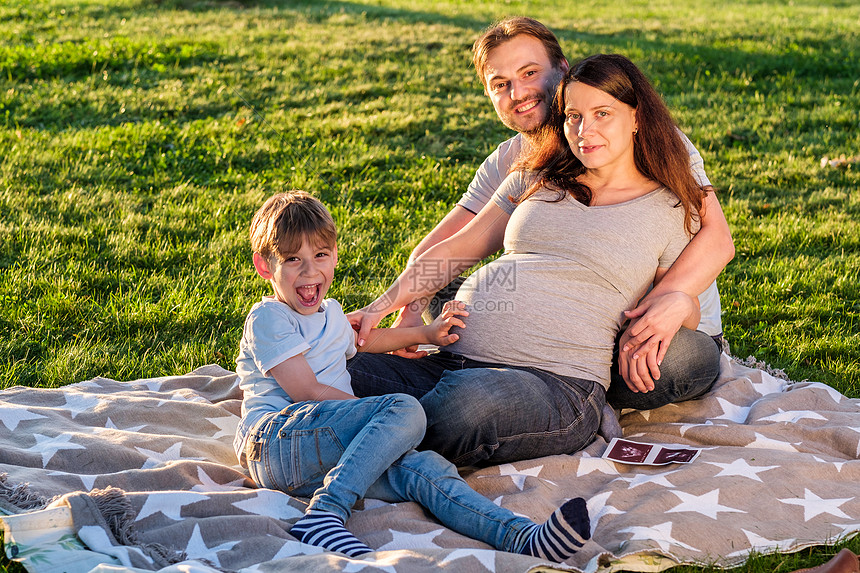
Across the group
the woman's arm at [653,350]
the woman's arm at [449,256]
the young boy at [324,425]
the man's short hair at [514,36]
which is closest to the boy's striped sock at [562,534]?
the young boy at [324,425]

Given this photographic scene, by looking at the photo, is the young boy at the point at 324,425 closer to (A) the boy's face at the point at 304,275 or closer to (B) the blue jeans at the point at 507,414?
(A) the boy's face at the point at 304,275

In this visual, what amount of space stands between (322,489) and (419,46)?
28.1 ft

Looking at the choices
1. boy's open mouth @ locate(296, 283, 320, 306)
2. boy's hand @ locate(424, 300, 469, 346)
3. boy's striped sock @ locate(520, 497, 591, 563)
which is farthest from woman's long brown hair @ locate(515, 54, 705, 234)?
boy's striped sock @ locate(520, 497, 591, 563)

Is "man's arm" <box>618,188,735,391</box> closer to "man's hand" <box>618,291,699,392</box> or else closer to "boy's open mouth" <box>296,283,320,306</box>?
"man's hand" <box>618,291,699,392</box>

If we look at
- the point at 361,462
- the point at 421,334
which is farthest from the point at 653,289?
the point at 361,462

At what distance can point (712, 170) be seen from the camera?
673 centimetres

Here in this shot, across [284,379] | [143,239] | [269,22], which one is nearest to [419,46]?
[269,22]

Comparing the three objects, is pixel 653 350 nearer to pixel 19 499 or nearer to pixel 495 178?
pixel 495 178

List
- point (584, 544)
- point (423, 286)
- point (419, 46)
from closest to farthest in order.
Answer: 1. point (584, 544)
2. point (423, 286)
3. point (419, 46)

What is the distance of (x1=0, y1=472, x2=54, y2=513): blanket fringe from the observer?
2.51 meters

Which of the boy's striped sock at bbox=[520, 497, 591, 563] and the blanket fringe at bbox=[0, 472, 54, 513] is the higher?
the boy's striped sock at bbox=[520, 497, 591, 563]

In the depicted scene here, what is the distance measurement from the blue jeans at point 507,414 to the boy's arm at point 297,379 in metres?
0.39

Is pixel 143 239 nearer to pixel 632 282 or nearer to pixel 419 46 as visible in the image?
pixel 632 282

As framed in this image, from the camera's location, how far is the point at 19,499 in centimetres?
254
